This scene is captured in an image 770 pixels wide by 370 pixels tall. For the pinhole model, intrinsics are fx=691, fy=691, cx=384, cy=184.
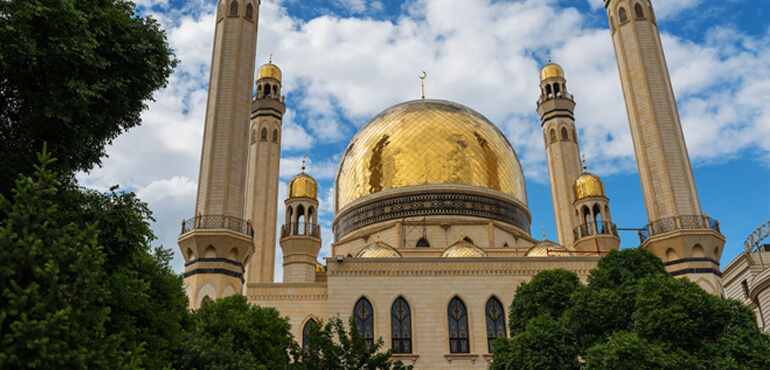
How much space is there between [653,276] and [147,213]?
9.49m

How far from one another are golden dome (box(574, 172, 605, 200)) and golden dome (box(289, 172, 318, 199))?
9853 mm

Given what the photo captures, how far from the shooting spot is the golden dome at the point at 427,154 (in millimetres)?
27672

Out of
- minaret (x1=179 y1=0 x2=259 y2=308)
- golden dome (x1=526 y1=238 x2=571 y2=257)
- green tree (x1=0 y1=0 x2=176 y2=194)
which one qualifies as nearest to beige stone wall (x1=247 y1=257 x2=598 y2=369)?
golden dome (x1=526 y1=238 x2=571 y2=257)

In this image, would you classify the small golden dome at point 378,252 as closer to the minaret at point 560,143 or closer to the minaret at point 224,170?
the minaret at point 224,170

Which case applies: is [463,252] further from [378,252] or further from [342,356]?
[342,356]

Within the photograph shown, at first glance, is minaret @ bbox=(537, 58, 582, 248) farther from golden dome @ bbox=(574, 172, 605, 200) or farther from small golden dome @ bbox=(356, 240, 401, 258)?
small golden dome @ bbox=(356, 240, 401, 258)

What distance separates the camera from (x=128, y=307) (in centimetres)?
905

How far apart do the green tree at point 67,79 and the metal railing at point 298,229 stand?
13.7 meters

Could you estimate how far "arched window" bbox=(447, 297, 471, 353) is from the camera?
19375mm

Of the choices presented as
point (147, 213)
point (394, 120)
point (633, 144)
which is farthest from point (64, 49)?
point (394, 120)

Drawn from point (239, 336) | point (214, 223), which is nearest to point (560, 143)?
point (214, 223)

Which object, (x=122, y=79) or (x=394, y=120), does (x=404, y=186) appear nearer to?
(x=394, y=120)

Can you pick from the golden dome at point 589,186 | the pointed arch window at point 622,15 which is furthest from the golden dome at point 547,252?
the pointed arch window at point 622,15

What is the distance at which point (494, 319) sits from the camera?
19828 mm
